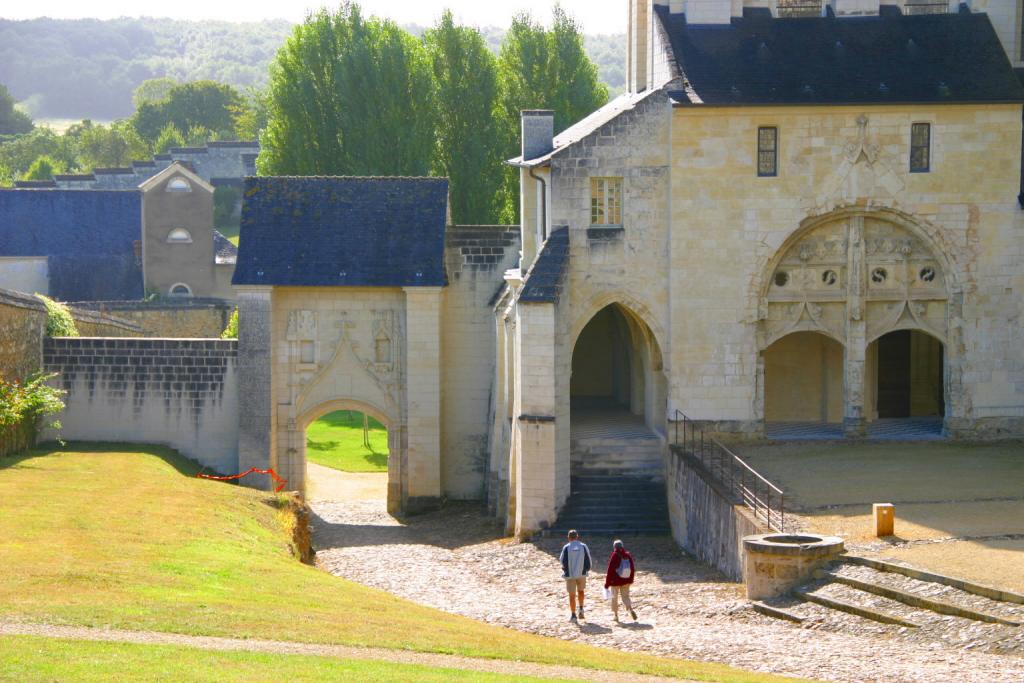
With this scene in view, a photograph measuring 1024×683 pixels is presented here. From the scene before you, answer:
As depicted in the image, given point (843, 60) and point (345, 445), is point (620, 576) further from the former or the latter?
point (345, 445)

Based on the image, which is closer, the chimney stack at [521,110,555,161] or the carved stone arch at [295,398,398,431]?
the chimney stack at [521,110,555,161]

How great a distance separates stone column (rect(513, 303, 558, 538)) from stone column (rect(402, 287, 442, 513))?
6.30 m

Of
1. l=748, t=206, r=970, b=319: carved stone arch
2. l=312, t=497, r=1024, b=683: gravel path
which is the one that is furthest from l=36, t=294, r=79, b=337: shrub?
l=748, t=206, r=970, b=319: carved stone arch

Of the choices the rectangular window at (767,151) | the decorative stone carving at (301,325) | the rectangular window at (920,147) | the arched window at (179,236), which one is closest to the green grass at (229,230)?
the arched window at (179,236)

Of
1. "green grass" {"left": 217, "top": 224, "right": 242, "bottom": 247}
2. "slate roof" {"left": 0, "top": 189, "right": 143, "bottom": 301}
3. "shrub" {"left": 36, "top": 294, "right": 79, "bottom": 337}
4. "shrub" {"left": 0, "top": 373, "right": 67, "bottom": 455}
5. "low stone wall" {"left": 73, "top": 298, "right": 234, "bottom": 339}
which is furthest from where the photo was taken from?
"green grass" {"left": 217, "top": 224, "right": 242, "bottom": 247}

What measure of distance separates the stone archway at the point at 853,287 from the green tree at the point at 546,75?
90.1 ft

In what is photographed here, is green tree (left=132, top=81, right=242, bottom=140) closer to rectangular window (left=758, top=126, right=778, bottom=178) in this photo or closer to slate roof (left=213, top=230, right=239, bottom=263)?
slate roof (left=213, top=230, right=239, bottom=263)

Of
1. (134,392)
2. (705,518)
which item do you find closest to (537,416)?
(705,518)

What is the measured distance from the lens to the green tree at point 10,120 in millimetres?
146250

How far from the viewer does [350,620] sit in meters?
20.1

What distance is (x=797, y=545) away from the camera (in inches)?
917

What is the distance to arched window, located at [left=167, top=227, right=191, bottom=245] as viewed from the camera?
60594mm

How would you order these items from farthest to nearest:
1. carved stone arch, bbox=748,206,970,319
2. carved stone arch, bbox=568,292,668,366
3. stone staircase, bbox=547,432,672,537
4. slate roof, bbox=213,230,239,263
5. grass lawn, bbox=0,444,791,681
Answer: slate roof, bbox=213,230,239,263 → carved stone arch, bbox=568,292,668,366 → carved stone arch, bbox=748,206,970,319 → stone staircase, bbox=547,432,672,537 → grass lawn, bbox=0,444,791,681

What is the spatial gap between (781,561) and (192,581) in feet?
27.6
